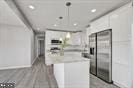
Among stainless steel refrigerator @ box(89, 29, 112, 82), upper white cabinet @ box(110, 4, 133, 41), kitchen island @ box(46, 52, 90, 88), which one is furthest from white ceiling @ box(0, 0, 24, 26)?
upper white cabinet @ box(110, 4, 133, 41)

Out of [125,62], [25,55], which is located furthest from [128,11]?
[25,55]

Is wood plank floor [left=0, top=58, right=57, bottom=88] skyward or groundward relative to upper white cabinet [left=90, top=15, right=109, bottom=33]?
groundward

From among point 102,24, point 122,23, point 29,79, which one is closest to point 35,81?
point 29,79

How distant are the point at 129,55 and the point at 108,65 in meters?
0.86

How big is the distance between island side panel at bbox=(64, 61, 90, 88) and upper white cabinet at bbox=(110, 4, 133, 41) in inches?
58.1

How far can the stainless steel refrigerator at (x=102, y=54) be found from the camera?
3385mm

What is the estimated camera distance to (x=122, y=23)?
3.00m

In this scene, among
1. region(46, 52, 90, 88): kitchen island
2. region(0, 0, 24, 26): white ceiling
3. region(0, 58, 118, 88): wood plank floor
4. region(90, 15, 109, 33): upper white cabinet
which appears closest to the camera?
region(46, 52, 90, 88): kitchen island

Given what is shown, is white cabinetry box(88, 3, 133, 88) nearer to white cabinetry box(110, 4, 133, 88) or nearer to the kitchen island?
white cabinetry box(110, 4, 133, 88)

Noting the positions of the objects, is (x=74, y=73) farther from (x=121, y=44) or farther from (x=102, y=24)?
(x=102, y=24)

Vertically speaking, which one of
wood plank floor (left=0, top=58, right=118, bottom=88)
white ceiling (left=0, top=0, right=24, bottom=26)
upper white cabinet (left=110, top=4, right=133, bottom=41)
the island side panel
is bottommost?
wood plank floor (left=0, top=58, right=118, bottom=88)

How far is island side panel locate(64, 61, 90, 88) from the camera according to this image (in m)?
2.40

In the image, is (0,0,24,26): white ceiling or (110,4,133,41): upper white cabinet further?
(110,4,133,41): upper white cabinet

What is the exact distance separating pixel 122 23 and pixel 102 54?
4.34ft
